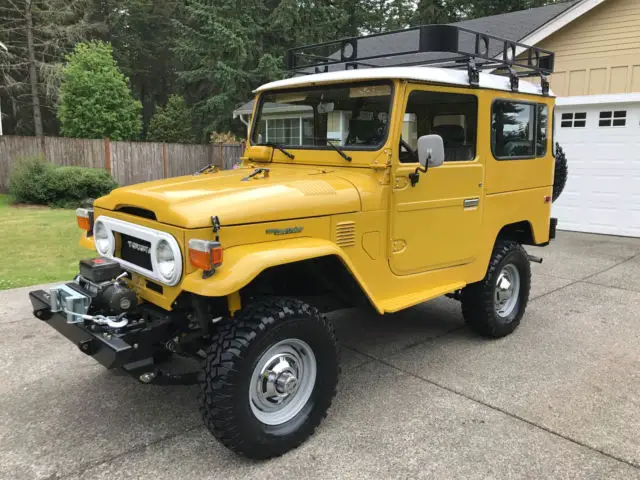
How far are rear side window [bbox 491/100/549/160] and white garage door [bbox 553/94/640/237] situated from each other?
247 inches

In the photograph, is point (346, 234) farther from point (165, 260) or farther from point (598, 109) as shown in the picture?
point (598, 109)

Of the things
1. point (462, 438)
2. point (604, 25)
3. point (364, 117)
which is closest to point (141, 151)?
point (604, 25)

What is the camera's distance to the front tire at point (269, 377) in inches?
112

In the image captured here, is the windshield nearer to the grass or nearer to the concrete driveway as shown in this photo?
the concrete driveway

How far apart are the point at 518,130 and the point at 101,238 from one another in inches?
143

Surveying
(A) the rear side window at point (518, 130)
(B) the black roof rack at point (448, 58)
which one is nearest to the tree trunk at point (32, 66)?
(B) the black roof rack at point (448, 58)

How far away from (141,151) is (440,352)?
49.4 feet

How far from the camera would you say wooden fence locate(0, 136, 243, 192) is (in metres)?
15.7

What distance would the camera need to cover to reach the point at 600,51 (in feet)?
34.3

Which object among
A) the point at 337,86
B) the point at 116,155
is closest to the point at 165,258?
the point at 337,86

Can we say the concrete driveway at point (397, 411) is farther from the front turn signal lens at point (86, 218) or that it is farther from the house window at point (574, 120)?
the house window at point (574, 120)

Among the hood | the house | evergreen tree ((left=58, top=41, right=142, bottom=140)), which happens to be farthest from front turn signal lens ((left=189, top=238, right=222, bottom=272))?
evergreen tree ((left=58, top=41, right=142, bottom=140))

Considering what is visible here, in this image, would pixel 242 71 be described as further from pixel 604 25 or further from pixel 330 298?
pixel 330 298

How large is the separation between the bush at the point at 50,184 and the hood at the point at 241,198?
36.4 ft
